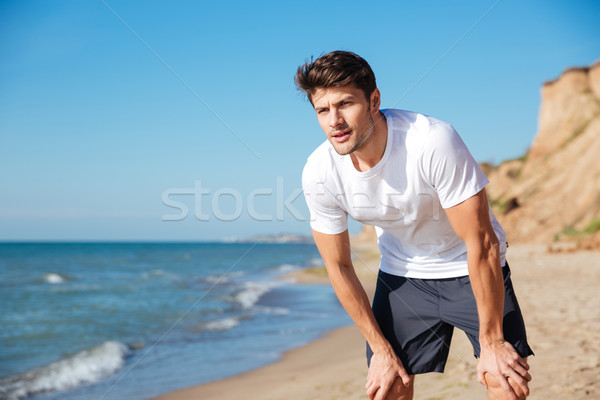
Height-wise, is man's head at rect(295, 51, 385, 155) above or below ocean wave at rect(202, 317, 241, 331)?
above

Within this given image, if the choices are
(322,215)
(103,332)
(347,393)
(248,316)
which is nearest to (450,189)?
(322,215)

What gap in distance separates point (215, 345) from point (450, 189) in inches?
272

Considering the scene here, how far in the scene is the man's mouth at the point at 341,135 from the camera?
89.6 inches

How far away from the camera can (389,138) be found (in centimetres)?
229

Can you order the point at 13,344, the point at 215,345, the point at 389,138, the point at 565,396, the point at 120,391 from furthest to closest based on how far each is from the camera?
the point at 13,344 → the point at 215,345 → the point at 120,391 → the point at 565,396 → the point at 389,138

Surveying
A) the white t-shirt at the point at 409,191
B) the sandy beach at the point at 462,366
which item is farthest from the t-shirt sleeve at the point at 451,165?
the sandy beach at the point at 462,366

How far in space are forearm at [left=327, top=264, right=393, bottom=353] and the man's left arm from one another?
1.72ft

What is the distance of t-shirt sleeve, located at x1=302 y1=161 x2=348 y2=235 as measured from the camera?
2.47 m

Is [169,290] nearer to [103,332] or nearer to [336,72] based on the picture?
[103,332]

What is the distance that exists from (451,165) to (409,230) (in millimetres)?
487

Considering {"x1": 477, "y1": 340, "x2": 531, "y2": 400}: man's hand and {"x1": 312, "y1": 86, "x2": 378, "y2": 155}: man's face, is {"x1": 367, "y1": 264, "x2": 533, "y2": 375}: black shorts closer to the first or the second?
{"x1": 477, "y1": 340, "x2": 531, "y2": 400}: man's hand

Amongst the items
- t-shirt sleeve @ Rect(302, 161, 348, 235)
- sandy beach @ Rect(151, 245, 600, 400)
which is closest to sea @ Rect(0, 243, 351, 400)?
sandy beach @ Rect(151, 245, 600, 400)

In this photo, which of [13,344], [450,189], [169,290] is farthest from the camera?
[169,290]

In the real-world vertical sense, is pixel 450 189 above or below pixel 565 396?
above
